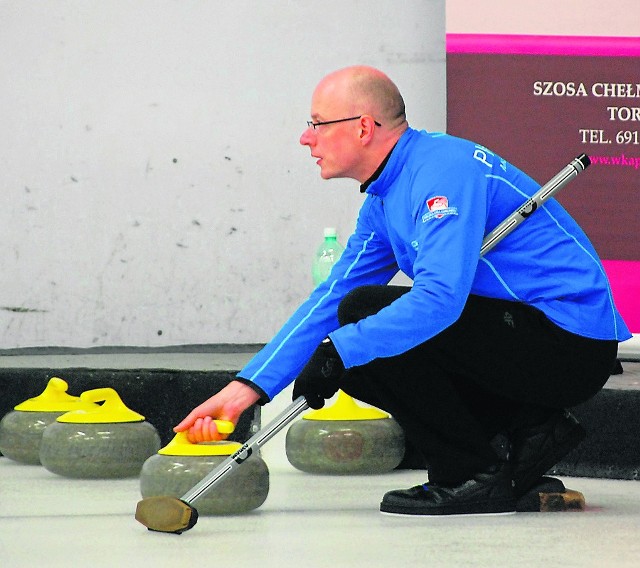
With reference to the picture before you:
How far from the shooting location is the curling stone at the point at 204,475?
211 centimetres

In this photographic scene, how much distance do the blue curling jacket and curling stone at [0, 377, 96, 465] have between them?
787 mm

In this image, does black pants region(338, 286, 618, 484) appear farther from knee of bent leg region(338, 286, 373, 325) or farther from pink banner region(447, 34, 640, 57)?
pink banner region(447, 34, 640, 57)

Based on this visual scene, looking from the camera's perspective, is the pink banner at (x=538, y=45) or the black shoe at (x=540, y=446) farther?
the pink banner at (x=538, y=45)

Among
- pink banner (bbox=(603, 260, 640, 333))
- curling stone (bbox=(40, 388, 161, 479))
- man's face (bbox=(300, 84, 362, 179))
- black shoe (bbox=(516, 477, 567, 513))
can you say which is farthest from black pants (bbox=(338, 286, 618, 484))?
pink banner (bbox=(603, 260, 640, 333))

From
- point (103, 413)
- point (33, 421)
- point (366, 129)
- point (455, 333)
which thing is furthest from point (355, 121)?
point (33, 421)

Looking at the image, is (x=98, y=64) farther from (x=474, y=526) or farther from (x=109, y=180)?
(x=474, y=526)

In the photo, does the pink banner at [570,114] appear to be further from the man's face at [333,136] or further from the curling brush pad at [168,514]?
the curling brush pad at [168,514]

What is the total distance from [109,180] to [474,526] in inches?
77.9

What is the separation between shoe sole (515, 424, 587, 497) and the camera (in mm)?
2182

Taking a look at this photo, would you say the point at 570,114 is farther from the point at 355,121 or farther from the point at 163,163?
the point at 355,121

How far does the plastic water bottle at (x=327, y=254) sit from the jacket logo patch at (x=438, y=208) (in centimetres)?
163

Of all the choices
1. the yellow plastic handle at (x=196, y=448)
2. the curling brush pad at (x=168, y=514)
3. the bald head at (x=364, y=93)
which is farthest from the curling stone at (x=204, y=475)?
the bald head at (x=364, y=93)

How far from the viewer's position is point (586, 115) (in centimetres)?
353

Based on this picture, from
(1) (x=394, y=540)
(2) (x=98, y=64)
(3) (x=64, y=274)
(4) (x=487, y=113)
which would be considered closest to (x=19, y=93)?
(2) (x=98, y=64)
